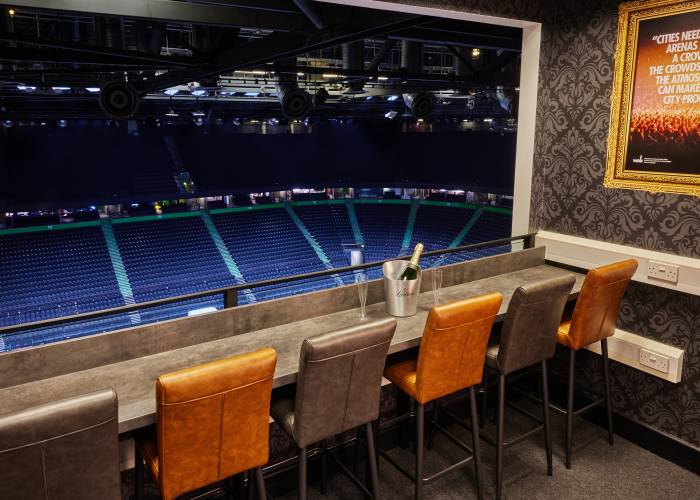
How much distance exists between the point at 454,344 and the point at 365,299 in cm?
54

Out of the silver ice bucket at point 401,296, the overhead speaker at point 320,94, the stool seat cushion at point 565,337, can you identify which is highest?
the overhead speaker at point 320,94

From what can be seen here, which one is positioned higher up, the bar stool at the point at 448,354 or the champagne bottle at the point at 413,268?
the champagne bottle at the point at 413,268

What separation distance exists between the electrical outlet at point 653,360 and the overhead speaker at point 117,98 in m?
4.90

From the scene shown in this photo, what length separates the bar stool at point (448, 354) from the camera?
1.95 m

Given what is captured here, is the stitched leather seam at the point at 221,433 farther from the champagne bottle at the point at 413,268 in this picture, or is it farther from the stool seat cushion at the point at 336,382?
the champagne bottle at the point at 413,268

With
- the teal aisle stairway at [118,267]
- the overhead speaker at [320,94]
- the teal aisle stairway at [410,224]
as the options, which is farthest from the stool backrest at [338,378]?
the teal aisle stairway at [410,224]

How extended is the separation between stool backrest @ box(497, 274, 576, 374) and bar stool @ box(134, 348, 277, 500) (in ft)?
3.58

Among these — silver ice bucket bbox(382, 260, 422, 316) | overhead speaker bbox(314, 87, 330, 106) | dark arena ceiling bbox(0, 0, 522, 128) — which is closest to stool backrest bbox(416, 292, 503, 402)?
silver ice bucket bbox(382, 260, 422, 316)

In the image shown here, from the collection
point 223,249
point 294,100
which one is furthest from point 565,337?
point 223,249

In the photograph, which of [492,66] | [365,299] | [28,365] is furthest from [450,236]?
[28,365]

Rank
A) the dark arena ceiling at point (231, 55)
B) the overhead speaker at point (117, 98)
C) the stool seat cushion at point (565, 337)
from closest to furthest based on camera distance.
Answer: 1. the stool seat cushion at point (565, 337)
2. the dark arena ceiling at point (231, 55)
3. the overhead speaker at point (117, 98)

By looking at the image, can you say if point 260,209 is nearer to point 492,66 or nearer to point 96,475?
point 492,66

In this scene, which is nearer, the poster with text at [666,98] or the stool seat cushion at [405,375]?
the stool seat cushion at [405,375]

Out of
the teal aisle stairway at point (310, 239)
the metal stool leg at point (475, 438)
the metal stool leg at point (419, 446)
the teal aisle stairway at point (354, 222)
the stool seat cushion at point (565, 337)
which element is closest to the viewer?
the metal stool leg at point (419, 446)
